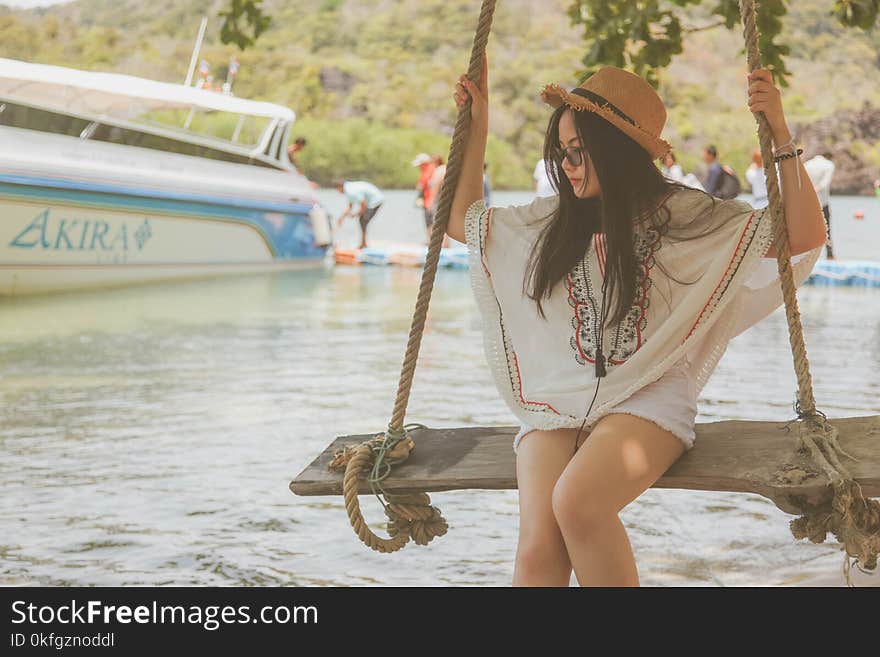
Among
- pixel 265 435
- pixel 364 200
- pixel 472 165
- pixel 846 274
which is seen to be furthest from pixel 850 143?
pixel 472 165

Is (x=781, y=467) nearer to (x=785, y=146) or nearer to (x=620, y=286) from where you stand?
(x=620, y=286)

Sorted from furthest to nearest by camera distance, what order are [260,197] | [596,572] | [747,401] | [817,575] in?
[260,197]
[747,401]
[817,575]
[596,572]

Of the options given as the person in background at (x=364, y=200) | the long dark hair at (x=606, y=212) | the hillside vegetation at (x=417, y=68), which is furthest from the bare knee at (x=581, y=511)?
the hillside vegetation at (x=417, y=68)

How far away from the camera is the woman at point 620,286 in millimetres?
2949

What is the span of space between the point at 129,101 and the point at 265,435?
34.8 feet

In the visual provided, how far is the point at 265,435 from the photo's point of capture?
21.0ft

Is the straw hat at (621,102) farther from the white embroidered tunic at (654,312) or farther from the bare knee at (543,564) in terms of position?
the bare knee at (543,564)

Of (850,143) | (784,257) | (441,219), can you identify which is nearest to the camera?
(784,257)

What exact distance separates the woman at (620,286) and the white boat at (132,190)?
10760 millimetres

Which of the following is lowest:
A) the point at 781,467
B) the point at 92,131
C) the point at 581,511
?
the point at 92,131
